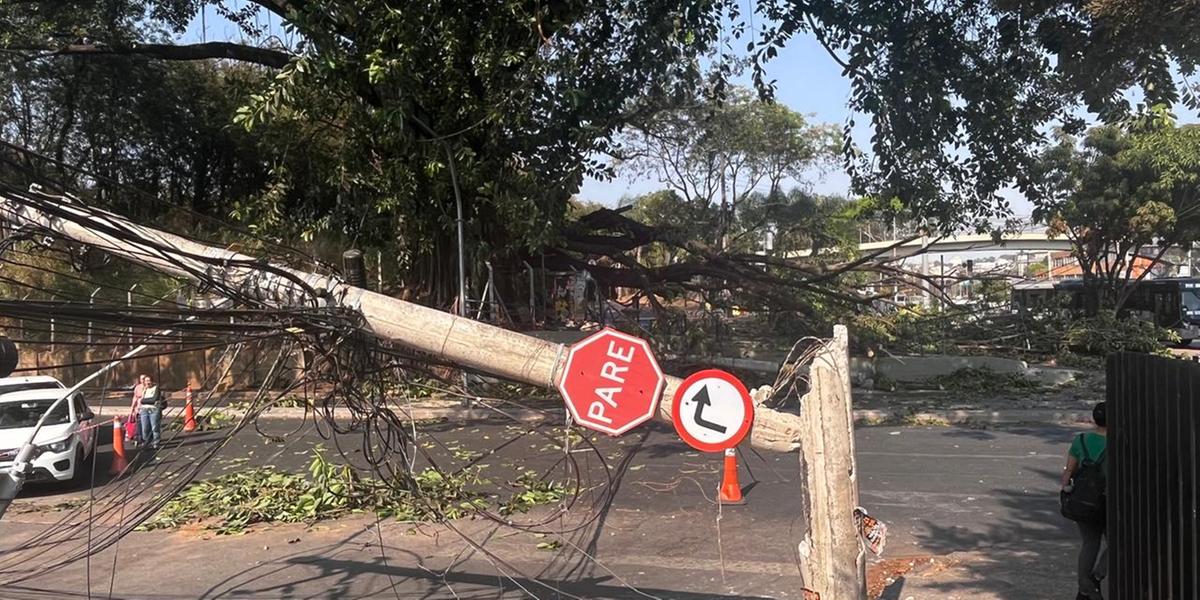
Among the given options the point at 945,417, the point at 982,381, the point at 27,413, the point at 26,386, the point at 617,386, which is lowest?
the point at 945,417

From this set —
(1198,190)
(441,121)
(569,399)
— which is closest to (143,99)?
(441,121)

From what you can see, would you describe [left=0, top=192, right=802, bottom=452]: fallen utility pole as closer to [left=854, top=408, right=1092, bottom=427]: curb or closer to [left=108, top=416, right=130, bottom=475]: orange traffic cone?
[left=108, top=416, right=130, bottom=475]: orange traffic cone

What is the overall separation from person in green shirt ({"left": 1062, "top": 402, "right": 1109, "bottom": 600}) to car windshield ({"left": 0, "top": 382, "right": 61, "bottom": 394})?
Answer: 42.7ft

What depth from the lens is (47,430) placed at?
35.3 feet

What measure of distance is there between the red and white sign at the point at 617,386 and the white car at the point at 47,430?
8643mm

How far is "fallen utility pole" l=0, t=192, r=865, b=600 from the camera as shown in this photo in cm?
351

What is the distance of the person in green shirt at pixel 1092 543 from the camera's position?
5.39 m

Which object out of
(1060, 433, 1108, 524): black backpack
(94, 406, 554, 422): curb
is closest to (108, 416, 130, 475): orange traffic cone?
(94, 406, 554, 422): curb

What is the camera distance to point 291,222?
1559 centimetres

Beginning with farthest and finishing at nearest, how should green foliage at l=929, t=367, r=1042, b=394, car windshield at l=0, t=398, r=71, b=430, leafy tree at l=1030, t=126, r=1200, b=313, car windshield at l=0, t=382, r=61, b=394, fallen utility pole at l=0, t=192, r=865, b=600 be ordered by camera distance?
1. leafy tree at l=1030, t=126, r=1200, b=313
2. green foliage at l=929, t=367, r=1042, b=394
3. car windshield at l=0, t=382, r=61, b=394
4. car windshield at l=0, t=398, r=71, b=430
5. fallen utility pole at l=0, t=192, r=865, b=600

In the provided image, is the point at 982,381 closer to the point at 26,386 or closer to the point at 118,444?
the point at 118,444

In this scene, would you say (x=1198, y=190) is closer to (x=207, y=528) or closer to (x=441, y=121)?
(x=441, y=121)

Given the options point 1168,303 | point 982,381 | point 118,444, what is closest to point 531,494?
point 118,444

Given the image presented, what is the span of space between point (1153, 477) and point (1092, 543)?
4.56 ft
